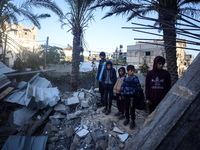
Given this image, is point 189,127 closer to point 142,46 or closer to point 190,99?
point 190,99

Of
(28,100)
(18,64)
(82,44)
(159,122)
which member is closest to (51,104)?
(28,100)

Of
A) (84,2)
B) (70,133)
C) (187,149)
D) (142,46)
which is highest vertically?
(84,2)

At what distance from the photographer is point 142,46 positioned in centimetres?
1181

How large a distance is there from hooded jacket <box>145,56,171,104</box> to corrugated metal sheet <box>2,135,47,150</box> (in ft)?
9.63

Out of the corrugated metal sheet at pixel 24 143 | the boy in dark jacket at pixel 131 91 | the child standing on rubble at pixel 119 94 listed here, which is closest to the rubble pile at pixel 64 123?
the corrugated metal sheet at pixel 24 143

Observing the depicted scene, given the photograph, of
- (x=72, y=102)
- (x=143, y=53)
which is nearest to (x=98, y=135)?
(x=72, y=102)

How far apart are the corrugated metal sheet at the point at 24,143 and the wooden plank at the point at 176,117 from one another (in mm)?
3035

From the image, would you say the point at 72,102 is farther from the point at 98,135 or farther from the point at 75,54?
the point at 75,54

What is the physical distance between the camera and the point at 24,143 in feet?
9.84

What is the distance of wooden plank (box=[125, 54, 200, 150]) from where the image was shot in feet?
2.46

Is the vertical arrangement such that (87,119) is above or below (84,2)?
below

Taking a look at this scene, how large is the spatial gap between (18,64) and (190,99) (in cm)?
954

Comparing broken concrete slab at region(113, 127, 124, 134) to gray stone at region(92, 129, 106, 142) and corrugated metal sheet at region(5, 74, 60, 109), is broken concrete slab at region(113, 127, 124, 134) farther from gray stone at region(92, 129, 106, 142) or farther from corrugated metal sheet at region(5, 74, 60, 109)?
corrugated metal sheet at region(5, 74, 60, 109)

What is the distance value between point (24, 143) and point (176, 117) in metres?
3.61
